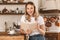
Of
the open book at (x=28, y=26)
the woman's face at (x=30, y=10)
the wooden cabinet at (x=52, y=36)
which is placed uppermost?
the woman's face at (x=30, y=10)

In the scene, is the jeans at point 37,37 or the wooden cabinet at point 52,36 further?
the wooden cabinet at point 52,36

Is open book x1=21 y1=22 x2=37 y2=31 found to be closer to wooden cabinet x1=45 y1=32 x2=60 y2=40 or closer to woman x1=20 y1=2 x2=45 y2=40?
woman x1=20 y1=2 x2=45 y2=40

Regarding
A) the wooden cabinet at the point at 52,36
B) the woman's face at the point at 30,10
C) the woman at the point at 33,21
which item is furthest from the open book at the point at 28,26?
the wooden cabinet at the point at 52,36

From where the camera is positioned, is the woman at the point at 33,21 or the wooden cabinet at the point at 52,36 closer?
the woman at the point at 33,21

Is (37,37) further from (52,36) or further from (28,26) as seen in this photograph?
(52,36)

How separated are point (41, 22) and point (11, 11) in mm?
→ 2158

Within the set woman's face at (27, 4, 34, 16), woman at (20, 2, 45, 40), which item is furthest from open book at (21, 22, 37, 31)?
woman's face at (27, 4, 34, 16)

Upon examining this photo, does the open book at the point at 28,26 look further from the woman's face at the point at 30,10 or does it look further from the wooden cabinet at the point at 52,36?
the wooden cabinet at the point at 52,36

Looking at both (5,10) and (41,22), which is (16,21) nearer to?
(5,10)

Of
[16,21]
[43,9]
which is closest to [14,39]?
[16,21]

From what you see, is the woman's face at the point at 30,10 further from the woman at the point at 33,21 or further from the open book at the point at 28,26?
the open book at the point at 28,26

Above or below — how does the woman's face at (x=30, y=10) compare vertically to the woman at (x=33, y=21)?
above

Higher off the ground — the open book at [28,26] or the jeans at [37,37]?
the open book at [28,26]

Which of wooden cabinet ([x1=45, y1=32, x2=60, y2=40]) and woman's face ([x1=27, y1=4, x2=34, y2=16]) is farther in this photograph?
wooden cabinet ([x1=45, y1=32, x2=60, y2=40])
